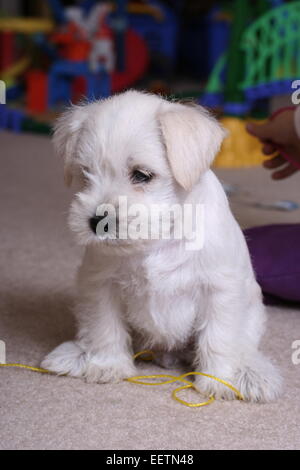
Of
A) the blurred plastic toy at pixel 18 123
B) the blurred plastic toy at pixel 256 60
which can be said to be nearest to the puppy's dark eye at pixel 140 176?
the blurred plastic toy at pixel 256 60

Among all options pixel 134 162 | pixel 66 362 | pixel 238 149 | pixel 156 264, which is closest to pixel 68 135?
pixel 134 162

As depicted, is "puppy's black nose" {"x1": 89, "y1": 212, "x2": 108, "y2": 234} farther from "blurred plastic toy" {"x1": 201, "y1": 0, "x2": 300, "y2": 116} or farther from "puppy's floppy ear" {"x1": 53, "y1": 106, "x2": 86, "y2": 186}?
"blurred plastic toy" {"x1": 201, "y1": 0, "x2": 300, "y2": 116}

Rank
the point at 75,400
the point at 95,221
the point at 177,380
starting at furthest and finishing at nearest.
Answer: the point at 177,380 < the point at 75,400 < the point at 95,221

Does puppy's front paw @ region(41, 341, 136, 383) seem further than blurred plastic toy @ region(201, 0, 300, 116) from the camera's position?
No

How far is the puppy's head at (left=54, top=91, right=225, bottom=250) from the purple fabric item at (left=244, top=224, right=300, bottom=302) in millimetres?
656

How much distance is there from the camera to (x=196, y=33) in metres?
6.73

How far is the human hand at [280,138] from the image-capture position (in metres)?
1.98

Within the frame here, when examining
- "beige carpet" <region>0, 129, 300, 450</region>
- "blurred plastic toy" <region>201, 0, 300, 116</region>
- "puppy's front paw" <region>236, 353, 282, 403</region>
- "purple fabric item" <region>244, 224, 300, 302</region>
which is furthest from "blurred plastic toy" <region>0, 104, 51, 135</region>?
"puppy's front paw" <region>236, 353, 282, 403</region>

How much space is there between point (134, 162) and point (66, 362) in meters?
0.48

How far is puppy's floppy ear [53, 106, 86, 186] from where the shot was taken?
1.33 meters

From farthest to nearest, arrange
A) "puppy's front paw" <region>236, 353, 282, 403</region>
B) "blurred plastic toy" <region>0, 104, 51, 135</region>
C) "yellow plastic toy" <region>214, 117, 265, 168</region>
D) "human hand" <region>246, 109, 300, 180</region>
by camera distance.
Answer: "blurred plastic toy" <region>0, 104, 51, 135</region> < "yellow plastic toy" <region>214, 117, 265, 168</region> < "human hand" <region>246, 109, 300, 180</region> < "puppy's front paw" <region>236, 353, 282, 403</region>

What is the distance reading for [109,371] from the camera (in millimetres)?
1408

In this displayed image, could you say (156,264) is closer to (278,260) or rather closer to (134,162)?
(134,162)
